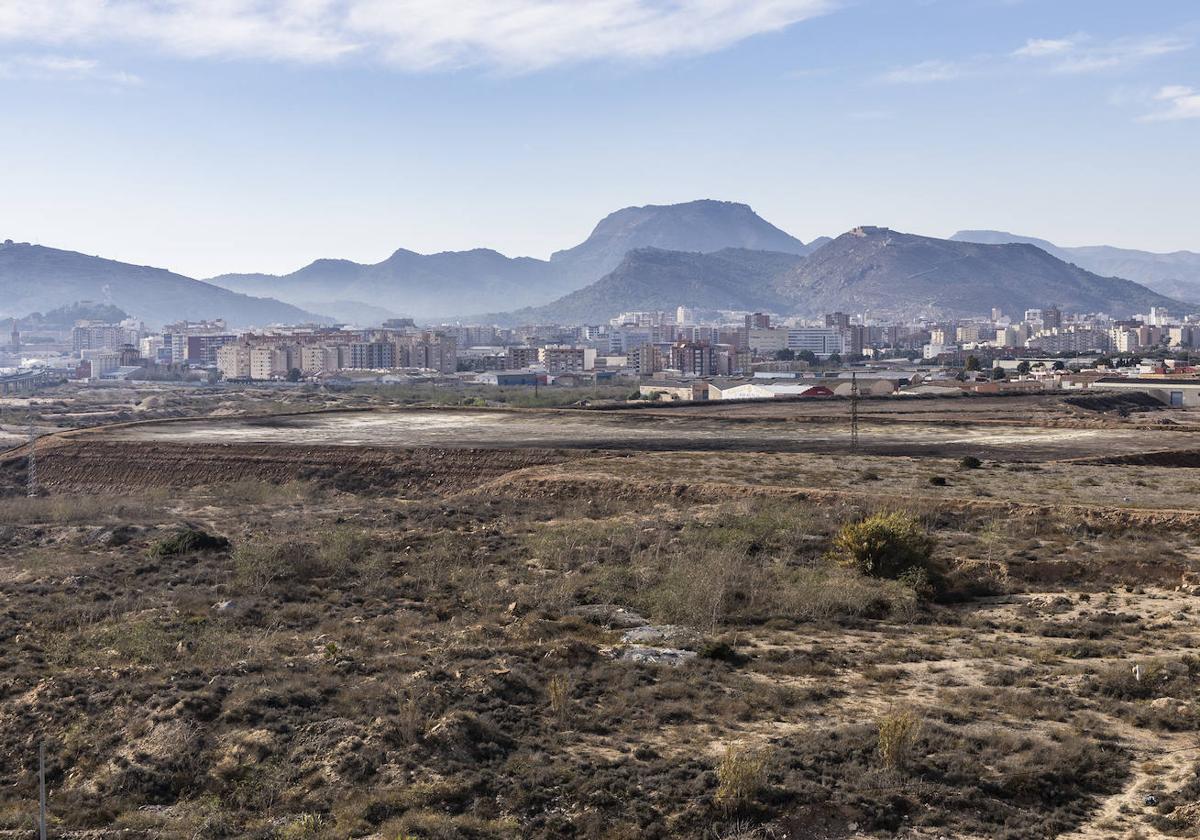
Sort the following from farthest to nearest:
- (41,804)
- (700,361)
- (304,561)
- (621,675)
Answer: (700,361) → (304,561) → (621,675) → (41,804)

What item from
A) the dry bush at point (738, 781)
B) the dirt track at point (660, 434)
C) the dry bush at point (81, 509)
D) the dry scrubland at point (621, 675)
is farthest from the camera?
the dirt track at point (660, 434)

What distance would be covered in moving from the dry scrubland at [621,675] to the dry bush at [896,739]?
0.14ft

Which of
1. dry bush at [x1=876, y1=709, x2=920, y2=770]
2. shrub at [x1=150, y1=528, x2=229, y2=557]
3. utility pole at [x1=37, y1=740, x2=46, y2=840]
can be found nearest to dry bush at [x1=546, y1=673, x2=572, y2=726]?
dry bush at [x1=876, y1=709, x2=920, y2=770]

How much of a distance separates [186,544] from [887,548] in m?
18.8

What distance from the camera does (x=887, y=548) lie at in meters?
26.9

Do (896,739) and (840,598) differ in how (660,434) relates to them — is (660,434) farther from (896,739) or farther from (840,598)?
(896,739)

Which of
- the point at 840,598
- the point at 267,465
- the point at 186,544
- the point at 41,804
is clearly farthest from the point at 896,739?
the point at 267,465

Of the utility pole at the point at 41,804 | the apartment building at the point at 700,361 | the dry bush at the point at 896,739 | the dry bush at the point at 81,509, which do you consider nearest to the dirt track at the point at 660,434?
the dry bush at the point at 81,509

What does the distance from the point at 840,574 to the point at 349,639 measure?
12.3 meters

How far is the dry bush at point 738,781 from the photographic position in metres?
13.9

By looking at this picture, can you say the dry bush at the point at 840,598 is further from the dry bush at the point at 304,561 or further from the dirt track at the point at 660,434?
the dirt track at the point at 660,434

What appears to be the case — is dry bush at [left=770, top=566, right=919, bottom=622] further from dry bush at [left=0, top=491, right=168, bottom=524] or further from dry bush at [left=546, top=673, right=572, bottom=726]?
dry bush at [left=0, top=491, right=168, bottom=524]

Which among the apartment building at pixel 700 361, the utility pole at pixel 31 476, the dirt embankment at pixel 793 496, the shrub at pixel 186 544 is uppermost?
the apartment building at pixel 700 361

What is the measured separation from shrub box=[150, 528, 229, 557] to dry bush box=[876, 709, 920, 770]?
67.9 ft
